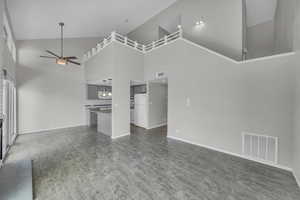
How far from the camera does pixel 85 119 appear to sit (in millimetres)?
7246

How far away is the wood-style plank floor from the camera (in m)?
2.11

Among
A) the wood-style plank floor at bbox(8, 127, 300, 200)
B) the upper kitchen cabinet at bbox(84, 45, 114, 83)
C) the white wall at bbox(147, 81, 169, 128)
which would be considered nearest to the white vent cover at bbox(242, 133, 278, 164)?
the wood-style plank floor at bbox(8, 127, 300, 200)

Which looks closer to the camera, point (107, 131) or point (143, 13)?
point (107, 131)

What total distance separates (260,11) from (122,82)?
6.42 metres

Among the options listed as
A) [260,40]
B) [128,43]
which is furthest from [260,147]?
[128,43]

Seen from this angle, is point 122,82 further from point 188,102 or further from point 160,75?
point 188,102

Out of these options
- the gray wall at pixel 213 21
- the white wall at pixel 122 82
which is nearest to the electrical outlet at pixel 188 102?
the gray wall at pixel 213 21

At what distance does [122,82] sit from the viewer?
5277 millimetres

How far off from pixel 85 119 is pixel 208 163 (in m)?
6.46

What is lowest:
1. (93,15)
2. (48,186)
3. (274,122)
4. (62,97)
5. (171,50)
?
(48,186)

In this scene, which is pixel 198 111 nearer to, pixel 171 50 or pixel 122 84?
pixel 171 50

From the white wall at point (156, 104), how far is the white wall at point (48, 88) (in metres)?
3.76

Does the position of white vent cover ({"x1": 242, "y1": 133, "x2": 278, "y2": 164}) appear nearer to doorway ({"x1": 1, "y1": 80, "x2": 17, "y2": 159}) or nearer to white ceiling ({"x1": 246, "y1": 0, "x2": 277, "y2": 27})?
white ceiling ({"x1": 246, "y1": 0, "x2": 277, "y2": 27})

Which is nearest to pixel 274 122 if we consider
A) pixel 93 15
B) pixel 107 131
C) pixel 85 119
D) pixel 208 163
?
pixel 208 163
